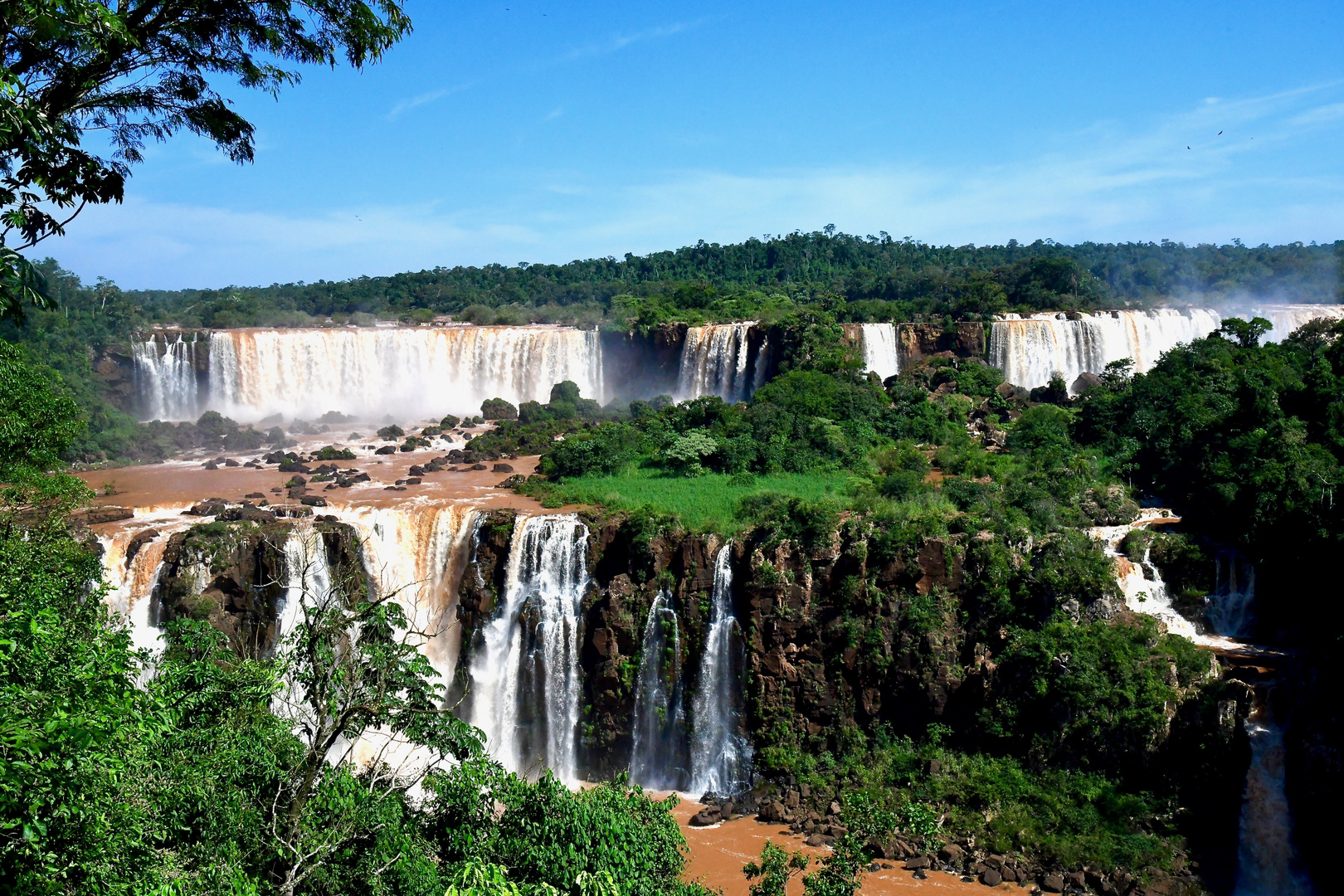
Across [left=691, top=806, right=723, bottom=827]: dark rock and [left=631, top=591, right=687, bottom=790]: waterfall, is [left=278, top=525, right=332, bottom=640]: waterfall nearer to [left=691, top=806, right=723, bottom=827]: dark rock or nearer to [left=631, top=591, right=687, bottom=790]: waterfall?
[left=631, top=591, right=687, bottom=790]: waterfall

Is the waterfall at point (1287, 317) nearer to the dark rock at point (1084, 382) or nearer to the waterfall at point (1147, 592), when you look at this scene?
the dark rock at point (1084, 382)

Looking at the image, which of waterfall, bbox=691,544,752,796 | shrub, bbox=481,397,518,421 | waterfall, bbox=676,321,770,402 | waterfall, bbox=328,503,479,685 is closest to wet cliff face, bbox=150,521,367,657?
waterfall, bbox=328,503,479,685

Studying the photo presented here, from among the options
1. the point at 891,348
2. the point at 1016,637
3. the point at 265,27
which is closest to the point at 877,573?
the point at 1016,637

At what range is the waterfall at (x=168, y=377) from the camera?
42.2 meters

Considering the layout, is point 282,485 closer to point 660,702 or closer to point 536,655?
point 536,655

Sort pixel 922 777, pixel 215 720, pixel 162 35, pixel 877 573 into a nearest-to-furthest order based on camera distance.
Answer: pixel 162 35
pixel 215 720
pixel 922 777
pixel 877 573

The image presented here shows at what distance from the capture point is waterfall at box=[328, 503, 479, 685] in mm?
23250

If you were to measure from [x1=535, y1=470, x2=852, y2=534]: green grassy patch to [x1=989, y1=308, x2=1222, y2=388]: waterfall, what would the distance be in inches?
635

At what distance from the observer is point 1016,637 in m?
19.9

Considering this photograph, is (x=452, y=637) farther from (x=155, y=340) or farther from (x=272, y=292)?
(x=272, y=292)

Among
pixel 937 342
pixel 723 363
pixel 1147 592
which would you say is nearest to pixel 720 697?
pixel 1147 592

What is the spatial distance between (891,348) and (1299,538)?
74.0 feet

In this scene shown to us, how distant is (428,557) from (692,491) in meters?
6.64

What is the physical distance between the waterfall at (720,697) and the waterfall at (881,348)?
20.5 metres
